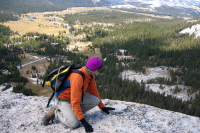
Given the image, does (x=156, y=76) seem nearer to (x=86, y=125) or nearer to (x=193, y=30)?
(x=86, y=125)

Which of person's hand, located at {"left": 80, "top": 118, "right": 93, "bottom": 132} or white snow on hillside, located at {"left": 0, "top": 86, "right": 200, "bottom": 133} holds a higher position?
person's hand, located at {"left": 80, "top": 118, "right": 93, "bottom": 132}

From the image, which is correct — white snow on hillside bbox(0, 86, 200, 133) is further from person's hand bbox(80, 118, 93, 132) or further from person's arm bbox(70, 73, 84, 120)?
person's arm bbox(70, 73, 84, 120)

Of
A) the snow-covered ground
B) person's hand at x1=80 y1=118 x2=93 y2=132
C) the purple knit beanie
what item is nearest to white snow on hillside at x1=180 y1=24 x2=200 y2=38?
the snow-covered ground

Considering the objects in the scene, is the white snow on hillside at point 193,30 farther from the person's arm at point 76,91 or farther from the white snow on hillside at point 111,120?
the person's arm at point 76,91

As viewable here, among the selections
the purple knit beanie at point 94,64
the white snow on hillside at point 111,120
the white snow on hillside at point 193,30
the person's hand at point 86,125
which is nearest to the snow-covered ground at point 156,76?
the white snow on hillside at point 111,120

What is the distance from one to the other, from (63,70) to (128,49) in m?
32.0

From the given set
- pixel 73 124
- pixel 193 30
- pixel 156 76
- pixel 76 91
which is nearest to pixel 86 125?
pixel 73 124

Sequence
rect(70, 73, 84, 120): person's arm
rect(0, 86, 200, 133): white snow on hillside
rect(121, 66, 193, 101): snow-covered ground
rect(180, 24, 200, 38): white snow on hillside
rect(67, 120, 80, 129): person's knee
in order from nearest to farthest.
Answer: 1. rect(70, 73, 84, 120): person's arm
2. rect(67, 120, 80, 129): person's knee
3. rect(0, 86, 200, 133): white snow on hillside
4. rect(121, 66, 193, 101): snow-covered ground
5. rect(180, 24, 200, 38): white snow on hillside

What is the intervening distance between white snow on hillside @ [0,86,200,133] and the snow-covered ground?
10.3 metres

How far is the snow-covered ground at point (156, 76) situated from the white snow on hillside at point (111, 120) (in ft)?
33.9

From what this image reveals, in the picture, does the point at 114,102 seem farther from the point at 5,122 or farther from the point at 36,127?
the point at 5,122

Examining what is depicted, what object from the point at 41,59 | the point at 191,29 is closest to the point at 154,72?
the point at 41,59

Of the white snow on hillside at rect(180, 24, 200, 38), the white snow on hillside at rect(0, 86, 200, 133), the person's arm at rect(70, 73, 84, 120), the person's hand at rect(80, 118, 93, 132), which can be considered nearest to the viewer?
the person's arm at rect(70, 73, 84, 120)

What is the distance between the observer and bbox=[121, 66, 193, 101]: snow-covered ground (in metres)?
16.8
